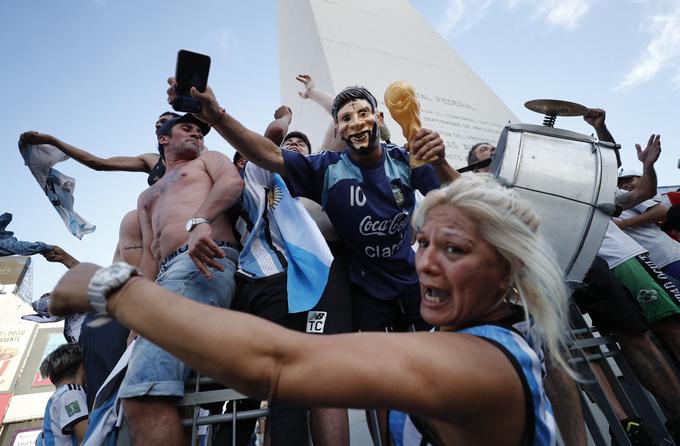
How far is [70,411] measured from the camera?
271cm

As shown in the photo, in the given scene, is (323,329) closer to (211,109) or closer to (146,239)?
(211,109)

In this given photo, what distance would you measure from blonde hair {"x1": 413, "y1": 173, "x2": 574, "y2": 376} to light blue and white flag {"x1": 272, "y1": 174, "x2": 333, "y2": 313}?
0.93 meters

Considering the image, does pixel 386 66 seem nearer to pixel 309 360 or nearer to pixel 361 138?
pixel 361 138

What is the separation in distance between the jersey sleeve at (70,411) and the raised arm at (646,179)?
13.0 feet

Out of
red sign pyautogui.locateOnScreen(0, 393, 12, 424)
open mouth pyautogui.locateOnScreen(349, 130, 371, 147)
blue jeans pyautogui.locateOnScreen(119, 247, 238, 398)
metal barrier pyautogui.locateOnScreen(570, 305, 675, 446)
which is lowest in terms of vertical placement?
red sign pyautogui.locateOnScreen(0, 393, 12, 424)

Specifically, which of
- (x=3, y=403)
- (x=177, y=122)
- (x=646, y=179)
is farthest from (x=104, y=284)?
(x=3, y=403)

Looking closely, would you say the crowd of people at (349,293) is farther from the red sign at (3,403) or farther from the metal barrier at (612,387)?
the red sign at (3,403)

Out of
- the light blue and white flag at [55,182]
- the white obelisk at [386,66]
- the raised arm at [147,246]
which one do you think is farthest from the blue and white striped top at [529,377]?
the white obelisk at [386,66]

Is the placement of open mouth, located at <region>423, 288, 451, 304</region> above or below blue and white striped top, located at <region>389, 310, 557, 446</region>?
above

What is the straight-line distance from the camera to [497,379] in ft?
2.44

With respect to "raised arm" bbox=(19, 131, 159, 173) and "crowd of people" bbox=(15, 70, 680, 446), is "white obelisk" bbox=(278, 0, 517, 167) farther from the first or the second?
"raised arm" bbox=(19, 131, 159, 173)

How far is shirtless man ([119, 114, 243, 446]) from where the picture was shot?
149 centimetres

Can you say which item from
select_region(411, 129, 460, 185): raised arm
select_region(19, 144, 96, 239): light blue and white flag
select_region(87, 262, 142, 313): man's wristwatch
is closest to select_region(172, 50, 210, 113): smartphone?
select_region(411, 129, 460, 185): raised arm

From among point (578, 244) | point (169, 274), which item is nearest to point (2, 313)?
point (169, 274)
